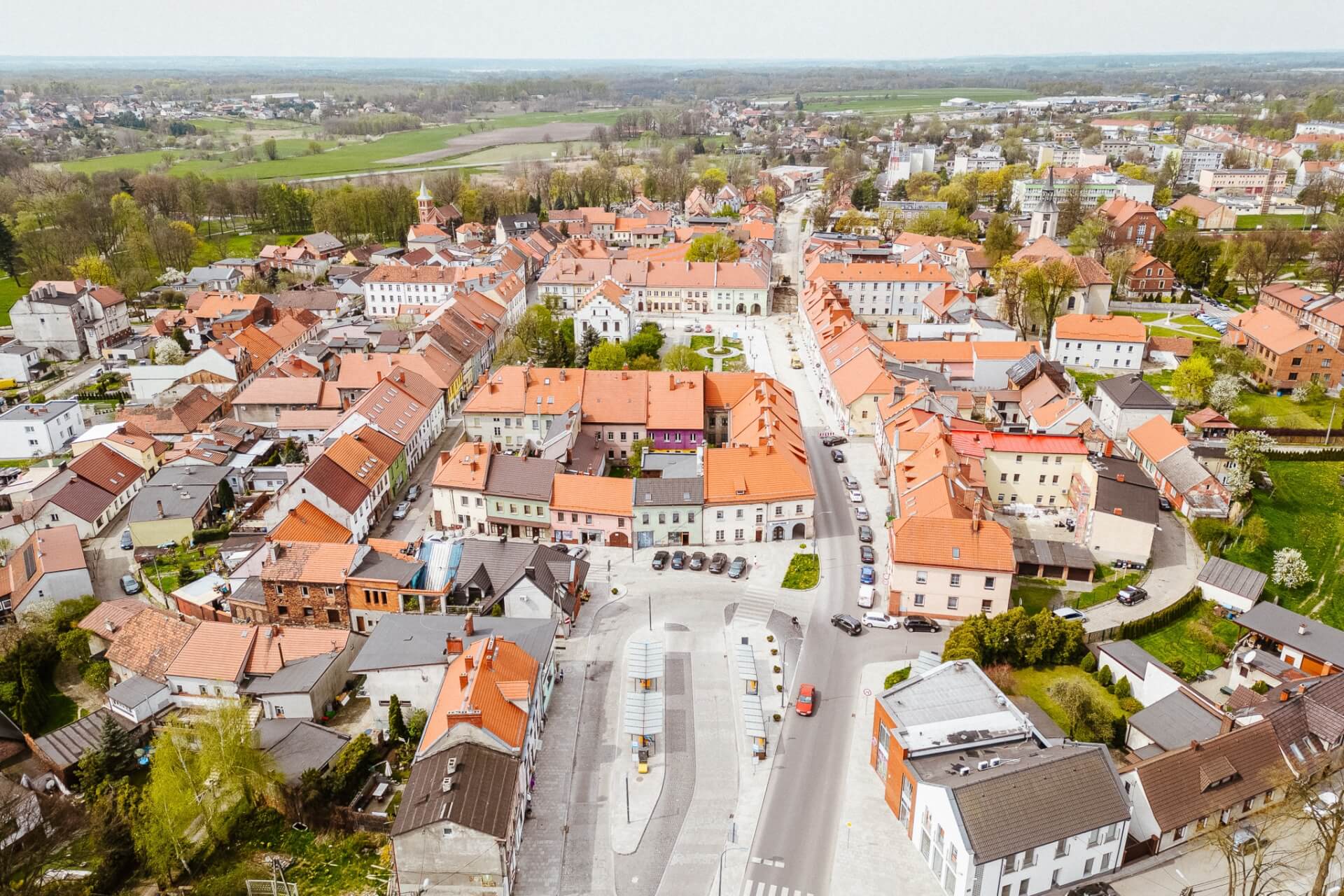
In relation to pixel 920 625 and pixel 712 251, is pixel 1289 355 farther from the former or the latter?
pixel 712 251

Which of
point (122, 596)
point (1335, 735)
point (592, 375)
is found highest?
point (592, 375)

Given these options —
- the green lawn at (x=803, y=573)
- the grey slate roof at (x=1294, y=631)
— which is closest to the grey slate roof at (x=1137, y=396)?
the grey slate roof at (x=1294, y=631)

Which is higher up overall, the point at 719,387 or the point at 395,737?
the point at 719,387

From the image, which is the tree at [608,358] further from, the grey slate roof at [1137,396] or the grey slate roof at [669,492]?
the grey slate roof at [1137,396]

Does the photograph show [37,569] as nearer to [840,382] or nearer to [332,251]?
[840,382]

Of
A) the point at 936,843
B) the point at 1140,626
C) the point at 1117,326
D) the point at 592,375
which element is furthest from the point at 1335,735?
the point at 1117,326

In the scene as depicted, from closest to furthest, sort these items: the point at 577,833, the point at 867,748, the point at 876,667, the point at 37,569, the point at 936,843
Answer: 1. the point at 936,843
2. the point at 577,833
3. the point at 867,748
4. the point at 876,667
5. the point at 37,569

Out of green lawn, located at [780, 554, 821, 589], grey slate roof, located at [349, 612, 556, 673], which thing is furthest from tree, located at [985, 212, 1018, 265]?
grey slate roof, located at [349, 612, 556, 673]

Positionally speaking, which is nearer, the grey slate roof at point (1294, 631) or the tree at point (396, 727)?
the tree at point (396, 727)
